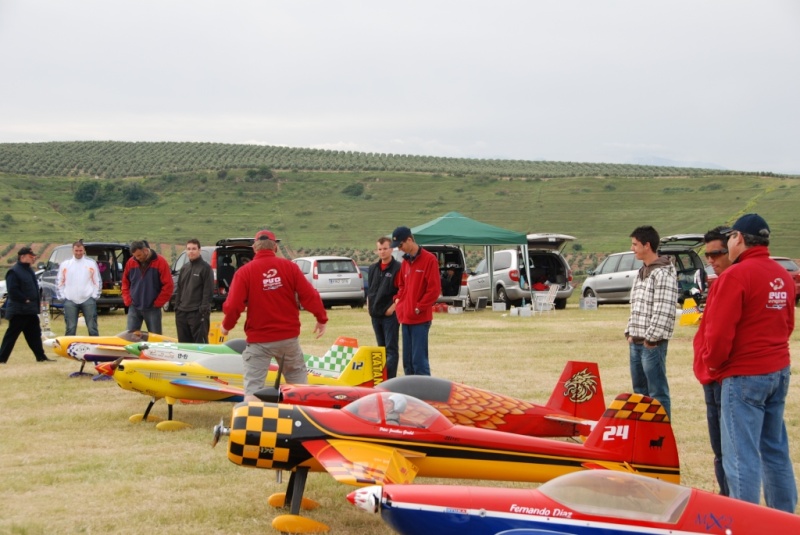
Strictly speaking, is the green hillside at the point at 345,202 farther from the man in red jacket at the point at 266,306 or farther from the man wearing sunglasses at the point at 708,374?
the man wearing sunglasses at the point at 708,374

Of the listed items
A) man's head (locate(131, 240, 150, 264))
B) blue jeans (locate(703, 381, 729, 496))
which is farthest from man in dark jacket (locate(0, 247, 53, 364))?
blue jeans (locate(703, 381, 729, 496))

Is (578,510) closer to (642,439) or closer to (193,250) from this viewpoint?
(642,439)

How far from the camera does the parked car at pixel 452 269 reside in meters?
23.5

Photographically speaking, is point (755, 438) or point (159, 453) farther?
point (159, 453)

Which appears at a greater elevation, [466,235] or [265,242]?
[265,242]

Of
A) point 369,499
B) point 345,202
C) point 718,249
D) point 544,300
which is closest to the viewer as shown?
point 369,499

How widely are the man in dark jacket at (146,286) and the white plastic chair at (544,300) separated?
489 inches

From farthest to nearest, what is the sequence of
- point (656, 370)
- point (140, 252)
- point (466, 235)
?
point (466, 235)
point (140, 252)
point (656, 370)

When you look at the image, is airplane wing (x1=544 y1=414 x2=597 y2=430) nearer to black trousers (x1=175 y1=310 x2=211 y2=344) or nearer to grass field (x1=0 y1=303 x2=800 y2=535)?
grass field (x1=0 y1=303 x2=800 y2=535)

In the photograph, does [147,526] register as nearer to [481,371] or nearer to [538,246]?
[481,371]

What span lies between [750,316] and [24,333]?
1123 centimetres

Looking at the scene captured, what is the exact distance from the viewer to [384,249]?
31.3ft

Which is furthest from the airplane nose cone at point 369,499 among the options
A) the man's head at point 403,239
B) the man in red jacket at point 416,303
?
the man's head at point 403,239

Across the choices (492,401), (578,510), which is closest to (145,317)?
(492,401)
